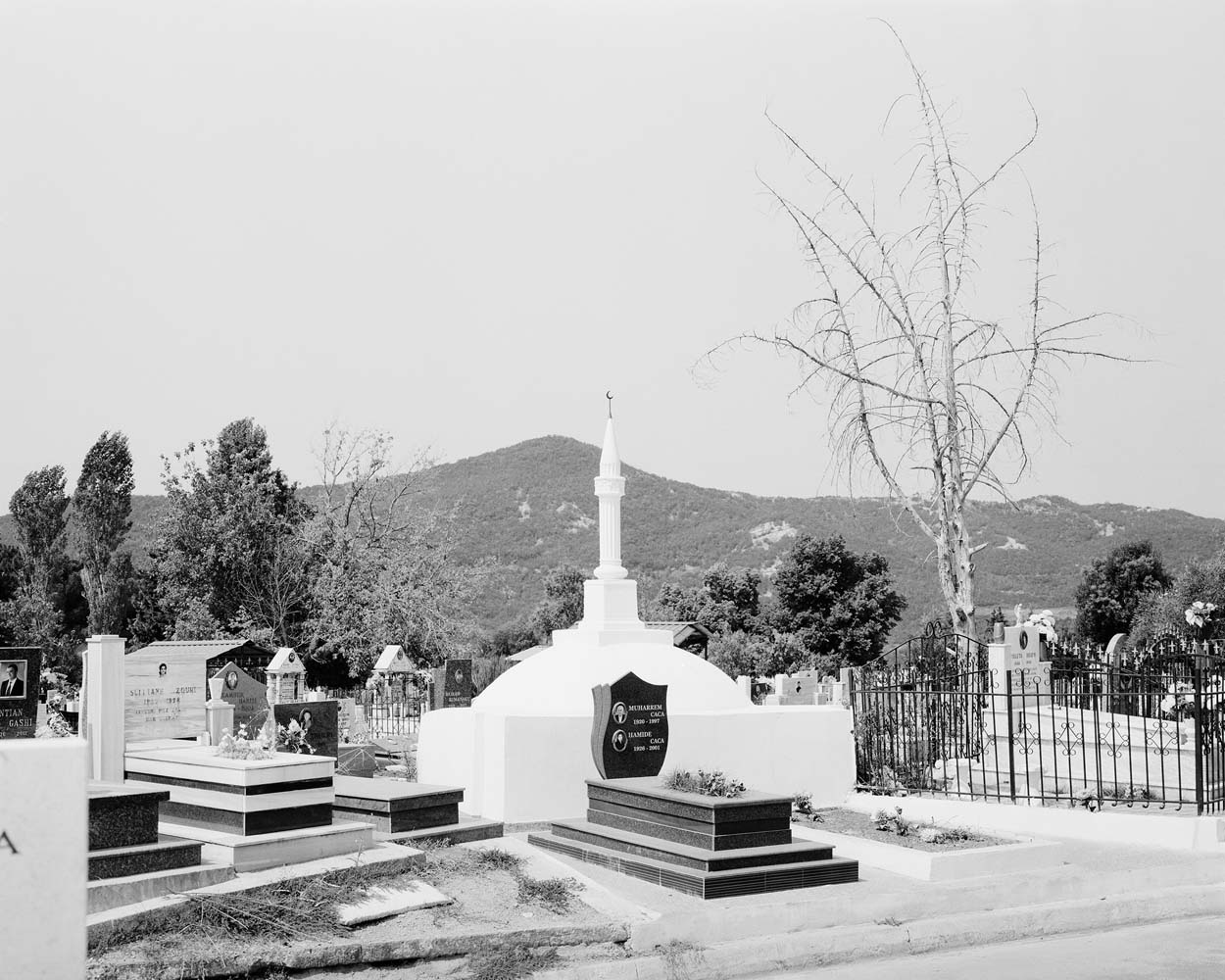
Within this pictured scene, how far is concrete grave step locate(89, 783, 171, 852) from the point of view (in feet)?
25.4

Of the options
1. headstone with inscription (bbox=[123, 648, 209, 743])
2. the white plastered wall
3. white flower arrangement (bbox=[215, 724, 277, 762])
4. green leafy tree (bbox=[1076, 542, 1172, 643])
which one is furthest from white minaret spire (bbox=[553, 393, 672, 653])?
green leafy tree (bbox=[1076, 542, 1172, 643])

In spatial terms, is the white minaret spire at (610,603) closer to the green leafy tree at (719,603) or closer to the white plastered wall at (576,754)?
the white plastered wall at (576,754)

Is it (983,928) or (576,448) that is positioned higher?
(576,448)

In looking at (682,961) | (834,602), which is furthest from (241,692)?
(834,602)

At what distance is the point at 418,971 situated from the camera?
7.06 meters

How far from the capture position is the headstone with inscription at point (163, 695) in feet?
34.5

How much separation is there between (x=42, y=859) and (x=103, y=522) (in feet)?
119

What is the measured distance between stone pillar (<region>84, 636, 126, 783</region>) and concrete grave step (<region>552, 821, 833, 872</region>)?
3972 mm

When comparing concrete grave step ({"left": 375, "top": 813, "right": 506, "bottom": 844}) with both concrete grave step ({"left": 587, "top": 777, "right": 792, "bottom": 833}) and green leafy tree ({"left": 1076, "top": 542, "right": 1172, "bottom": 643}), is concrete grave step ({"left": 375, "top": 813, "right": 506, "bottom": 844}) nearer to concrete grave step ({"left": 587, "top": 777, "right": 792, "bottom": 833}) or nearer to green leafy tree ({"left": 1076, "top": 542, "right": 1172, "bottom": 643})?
concrete grave step ({"left": 587, "top": 777, "right": 792, "bottom": 833})

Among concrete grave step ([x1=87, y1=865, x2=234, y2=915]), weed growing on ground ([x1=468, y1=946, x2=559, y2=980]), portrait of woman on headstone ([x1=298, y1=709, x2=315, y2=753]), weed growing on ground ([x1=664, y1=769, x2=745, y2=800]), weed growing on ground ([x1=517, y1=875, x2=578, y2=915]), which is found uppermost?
portrait of woman on headstone ([x1=298, y1=709, x2=315, y2=753])

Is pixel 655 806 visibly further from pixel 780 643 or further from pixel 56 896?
pixel 780 643

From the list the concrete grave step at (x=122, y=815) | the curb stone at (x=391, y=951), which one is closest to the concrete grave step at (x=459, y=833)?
the concrete grave step at (x=122, y=815)

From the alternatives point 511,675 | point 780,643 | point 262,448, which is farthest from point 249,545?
point 511,675

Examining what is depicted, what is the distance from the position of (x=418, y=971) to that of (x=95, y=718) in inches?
152
